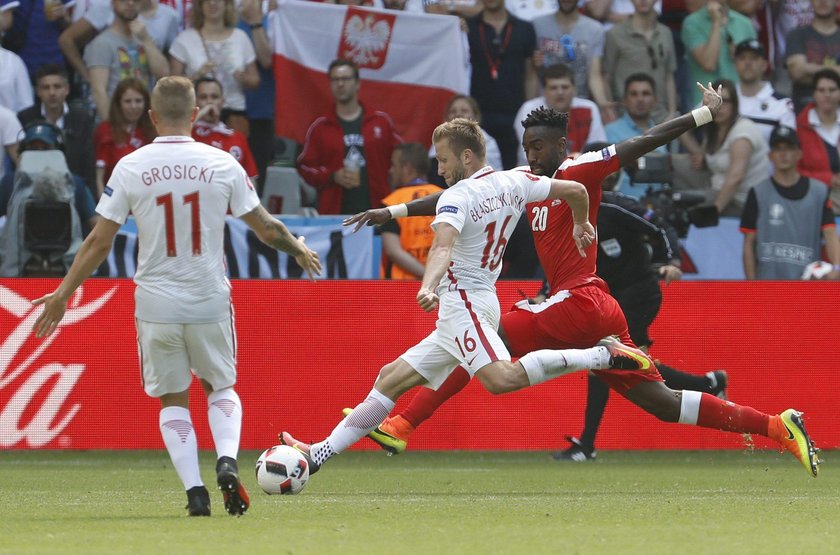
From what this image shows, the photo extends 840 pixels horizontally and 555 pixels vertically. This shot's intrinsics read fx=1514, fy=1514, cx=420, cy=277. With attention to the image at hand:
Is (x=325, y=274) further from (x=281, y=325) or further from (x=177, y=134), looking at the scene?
(x=177, y=134)

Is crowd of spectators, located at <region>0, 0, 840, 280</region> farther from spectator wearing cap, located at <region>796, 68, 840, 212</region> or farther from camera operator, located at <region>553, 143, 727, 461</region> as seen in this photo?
camera operator, located at <region>553, 143, 727, 461</region>

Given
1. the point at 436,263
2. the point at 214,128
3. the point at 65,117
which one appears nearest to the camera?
the point at 436,263

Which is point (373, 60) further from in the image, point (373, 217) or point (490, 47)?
point (373, 217)

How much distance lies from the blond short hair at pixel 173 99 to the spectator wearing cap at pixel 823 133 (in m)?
9.32

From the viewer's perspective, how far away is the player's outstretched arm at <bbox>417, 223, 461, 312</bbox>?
789 cm

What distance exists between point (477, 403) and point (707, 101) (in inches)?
176

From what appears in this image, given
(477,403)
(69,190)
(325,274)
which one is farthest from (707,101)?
(69,190)

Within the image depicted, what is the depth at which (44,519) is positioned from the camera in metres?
7.66

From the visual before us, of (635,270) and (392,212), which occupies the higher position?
(392,212)

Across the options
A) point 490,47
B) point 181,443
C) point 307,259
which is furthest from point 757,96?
point 181,443

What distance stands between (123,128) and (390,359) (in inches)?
145

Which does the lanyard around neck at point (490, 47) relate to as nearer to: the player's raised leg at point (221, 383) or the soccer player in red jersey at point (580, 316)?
the soccer player in red jersey at point (580, 316)

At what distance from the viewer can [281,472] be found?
847cm

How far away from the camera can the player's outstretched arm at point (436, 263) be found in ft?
25.9
